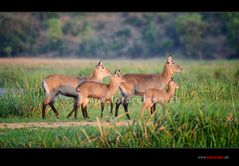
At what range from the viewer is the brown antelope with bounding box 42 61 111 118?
10.8 metres

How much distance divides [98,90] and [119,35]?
0.87 meters

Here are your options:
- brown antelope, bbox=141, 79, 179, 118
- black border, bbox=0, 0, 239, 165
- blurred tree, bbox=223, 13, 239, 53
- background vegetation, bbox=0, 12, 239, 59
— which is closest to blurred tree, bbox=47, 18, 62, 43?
background vegetation, bbox=0, 12, 239, 59

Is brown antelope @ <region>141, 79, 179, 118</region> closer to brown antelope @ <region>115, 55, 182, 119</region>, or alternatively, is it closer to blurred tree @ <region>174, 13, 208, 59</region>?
brown antelope @ <region>115, 55, 182, 119</region>

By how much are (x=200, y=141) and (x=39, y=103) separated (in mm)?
2380

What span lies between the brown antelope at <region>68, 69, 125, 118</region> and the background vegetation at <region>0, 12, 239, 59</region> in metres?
0.37

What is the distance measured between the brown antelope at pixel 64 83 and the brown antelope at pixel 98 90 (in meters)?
0.08

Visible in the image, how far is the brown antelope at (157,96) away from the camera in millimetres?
10549

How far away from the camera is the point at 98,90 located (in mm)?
10992

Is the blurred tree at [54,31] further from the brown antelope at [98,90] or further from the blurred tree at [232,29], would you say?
the blurred tree at [232,29]
